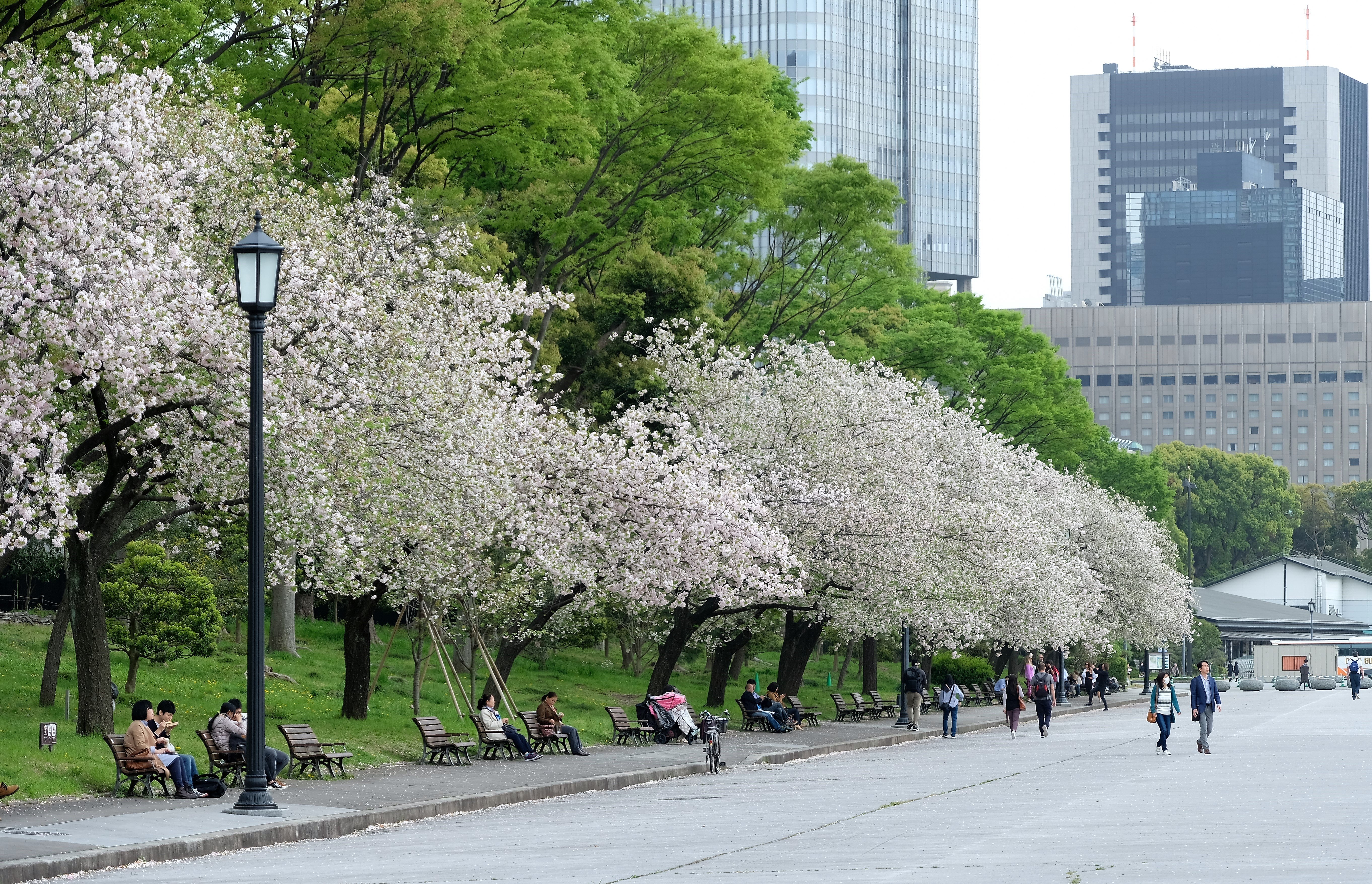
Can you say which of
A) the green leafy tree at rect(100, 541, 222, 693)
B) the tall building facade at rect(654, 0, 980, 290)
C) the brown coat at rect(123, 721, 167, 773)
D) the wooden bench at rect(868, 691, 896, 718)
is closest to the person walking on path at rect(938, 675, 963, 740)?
the wooden bench at rect(868, 691, 896, 718)

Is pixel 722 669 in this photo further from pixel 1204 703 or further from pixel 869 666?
pixel 1204 703

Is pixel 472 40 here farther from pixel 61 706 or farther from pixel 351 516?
pixel 61 706

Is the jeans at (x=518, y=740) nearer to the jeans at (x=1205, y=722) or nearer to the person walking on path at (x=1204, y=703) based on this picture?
the person walking on path at (x=1204, y=703)

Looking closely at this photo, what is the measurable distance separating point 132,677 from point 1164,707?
1864 centimetres

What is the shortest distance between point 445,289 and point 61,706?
9.32m

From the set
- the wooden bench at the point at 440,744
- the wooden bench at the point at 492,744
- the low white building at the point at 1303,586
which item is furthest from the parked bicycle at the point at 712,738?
the low white building at the point at 1303,586

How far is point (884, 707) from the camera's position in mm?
47125

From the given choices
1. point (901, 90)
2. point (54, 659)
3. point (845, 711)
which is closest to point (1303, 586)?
point (901, 90)

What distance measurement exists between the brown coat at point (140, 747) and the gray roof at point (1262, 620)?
115 metres

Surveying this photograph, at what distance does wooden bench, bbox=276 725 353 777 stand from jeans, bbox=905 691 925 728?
2177 cm

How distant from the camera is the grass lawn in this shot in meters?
21.3

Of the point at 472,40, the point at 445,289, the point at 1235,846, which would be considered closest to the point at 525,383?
the point at 445,289

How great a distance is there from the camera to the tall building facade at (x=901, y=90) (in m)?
160

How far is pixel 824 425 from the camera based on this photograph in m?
40.5
